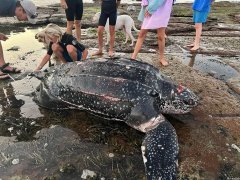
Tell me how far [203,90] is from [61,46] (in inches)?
84.0

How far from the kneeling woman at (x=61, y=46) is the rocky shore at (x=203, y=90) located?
897mm

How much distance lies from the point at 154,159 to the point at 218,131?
3.09 feet

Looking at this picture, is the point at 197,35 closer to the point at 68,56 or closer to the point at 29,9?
the point at 68,56

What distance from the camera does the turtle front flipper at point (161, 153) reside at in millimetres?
2201

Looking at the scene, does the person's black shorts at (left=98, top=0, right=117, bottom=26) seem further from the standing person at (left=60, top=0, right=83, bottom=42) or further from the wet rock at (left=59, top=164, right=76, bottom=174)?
the wet rock at (left=59, top=164, right=76, bottom=174)

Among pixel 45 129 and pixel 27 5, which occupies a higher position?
pixel 27 5

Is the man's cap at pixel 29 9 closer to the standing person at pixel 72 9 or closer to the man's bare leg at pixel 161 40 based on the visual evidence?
the standing person at pixel 72 9

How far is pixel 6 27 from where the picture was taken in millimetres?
6934

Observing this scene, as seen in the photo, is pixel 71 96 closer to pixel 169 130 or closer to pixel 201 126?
pixel 169 130

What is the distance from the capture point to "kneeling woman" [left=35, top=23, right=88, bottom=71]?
3785mm

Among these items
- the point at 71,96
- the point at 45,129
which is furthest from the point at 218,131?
the point at 45,129

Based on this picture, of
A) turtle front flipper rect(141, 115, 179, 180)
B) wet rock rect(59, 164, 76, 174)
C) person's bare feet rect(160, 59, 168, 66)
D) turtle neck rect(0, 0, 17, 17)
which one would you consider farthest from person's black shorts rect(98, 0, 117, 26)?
wet rock rect(59, 164, 76, 174)

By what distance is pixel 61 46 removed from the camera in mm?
3984

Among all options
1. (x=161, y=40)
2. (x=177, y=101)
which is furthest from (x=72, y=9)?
(x=177, y=101)
